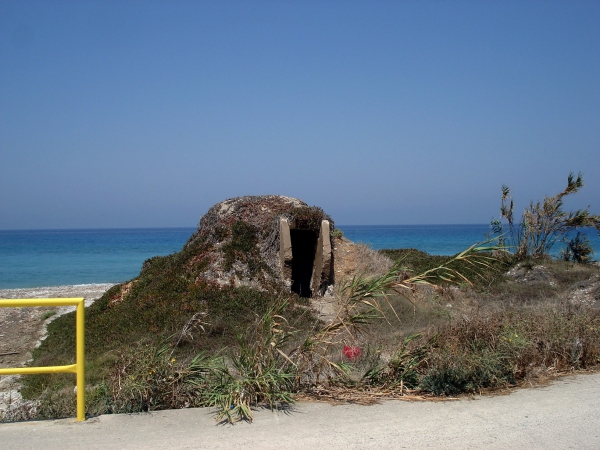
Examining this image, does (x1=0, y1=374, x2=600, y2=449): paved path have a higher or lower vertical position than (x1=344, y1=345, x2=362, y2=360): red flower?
lower

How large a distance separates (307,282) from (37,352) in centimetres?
874

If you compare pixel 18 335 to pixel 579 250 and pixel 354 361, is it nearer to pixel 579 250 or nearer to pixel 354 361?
pixel 354 361

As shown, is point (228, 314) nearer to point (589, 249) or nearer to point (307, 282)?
point (307, 282)

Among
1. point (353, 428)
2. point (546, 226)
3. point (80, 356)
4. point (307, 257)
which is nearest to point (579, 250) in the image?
point (546, 226)

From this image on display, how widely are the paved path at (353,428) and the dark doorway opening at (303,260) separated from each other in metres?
12.9

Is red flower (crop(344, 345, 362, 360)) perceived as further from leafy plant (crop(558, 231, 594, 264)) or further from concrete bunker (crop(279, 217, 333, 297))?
leafy plant (crop(558, 231, 594, 264))

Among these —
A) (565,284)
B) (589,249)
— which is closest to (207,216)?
(565,284)

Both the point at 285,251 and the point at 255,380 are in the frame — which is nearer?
the point at 255,380

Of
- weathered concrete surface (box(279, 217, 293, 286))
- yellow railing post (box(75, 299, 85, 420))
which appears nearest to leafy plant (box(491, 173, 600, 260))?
weathered concrete surface (box(279, 217, 293, 286))

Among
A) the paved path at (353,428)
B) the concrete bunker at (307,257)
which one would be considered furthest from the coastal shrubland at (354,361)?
the concrete bunker at (307,257)

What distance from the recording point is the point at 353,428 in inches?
187

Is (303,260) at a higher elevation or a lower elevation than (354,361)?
higher

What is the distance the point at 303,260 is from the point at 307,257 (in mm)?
202

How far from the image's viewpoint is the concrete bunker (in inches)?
608
